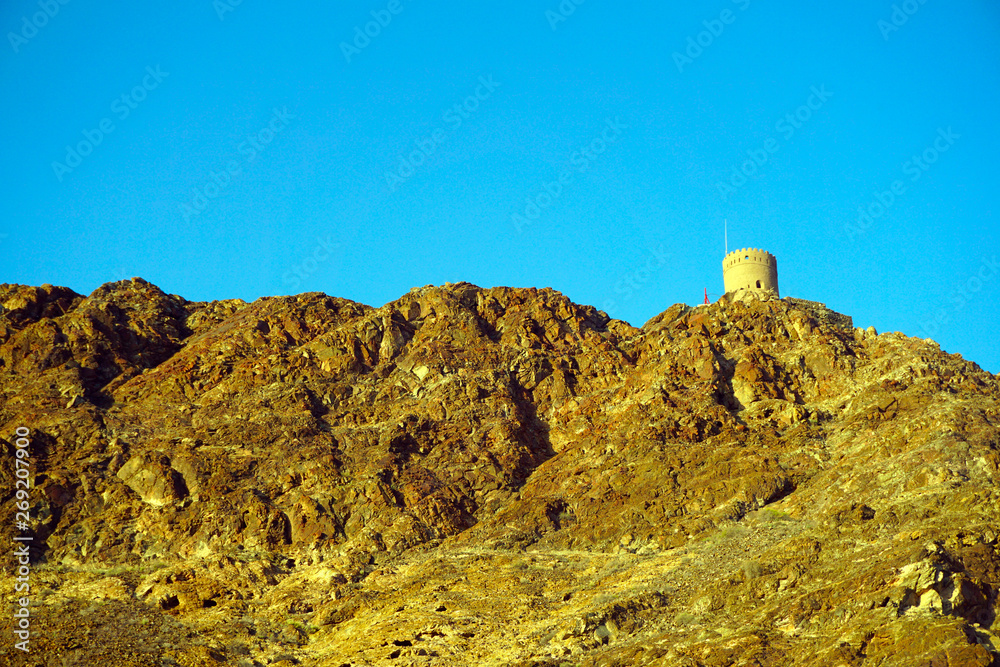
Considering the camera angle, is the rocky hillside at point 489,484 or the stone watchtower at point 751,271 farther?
the stone watchtower at point 751,271

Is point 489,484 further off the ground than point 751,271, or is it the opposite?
point 751,271

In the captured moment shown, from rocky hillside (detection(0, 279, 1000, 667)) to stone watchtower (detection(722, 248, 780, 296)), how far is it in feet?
11.6

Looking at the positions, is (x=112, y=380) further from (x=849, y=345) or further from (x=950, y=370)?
(x=950, y=370)

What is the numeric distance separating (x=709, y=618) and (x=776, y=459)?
17.8 meters

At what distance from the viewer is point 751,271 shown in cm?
8288

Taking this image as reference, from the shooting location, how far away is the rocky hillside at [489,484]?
44062 mm

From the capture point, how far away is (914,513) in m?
48.8

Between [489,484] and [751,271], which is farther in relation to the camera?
[751,271]

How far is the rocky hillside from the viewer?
44.1 m

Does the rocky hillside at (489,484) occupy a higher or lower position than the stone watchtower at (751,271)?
lower

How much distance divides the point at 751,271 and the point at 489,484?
1265 inches

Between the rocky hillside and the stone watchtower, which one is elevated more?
the stone watchtower

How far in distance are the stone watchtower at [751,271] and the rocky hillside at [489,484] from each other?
354 cm

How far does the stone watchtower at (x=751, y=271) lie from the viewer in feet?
272
